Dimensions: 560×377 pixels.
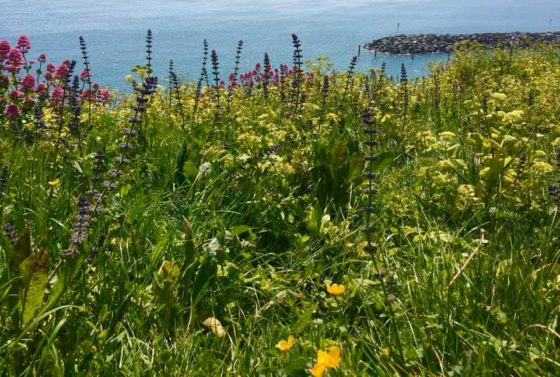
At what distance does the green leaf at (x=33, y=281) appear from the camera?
6.26 ft

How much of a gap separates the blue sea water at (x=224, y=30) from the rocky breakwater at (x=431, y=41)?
0.79 metres

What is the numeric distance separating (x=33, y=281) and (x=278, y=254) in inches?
50.3

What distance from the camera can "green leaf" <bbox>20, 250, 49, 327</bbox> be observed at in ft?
6.26

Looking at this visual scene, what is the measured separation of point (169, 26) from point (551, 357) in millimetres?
24222

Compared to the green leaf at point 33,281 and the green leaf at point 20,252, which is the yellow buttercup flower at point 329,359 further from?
the green leaf at point 20,252

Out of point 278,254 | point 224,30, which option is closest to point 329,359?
point 278,254

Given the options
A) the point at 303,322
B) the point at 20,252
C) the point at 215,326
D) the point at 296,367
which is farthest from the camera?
the point at 215,326

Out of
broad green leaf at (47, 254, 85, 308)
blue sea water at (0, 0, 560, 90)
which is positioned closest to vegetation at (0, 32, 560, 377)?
broad green leaf at (47, 254, 85, 308)

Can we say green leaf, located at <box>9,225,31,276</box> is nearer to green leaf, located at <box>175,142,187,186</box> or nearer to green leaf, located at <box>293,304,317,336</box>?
green leaf, located at <box>293,304,317,336</box>

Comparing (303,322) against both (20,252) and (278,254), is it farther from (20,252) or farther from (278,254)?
(20,252)

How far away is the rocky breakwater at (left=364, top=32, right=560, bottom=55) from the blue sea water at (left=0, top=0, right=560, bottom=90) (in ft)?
2.58

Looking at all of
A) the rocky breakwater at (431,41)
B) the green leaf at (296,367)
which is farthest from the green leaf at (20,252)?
the rocky breakwater at (431,41)

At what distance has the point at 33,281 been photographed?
6.34 ft

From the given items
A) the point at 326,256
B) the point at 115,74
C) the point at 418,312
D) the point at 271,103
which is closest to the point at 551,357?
the point at 418,312
